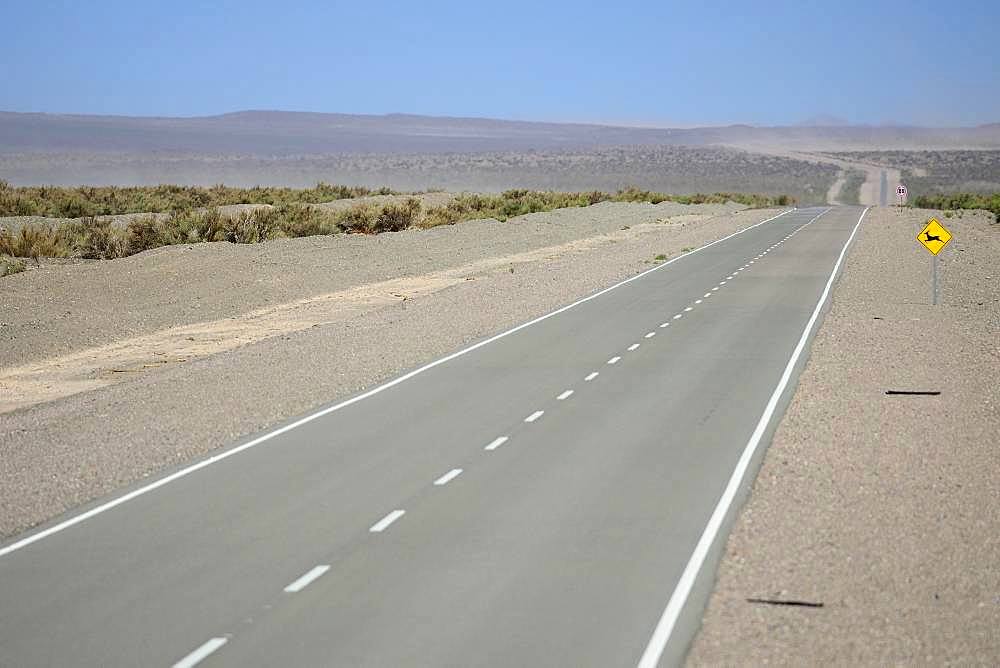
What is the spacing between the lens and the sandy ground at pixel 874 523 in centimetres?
804

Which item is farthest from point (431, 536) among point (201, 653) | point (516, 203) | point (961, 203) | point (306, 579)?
point (961, 203)

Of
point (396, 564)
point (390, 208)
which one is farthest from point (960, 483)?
point (390, 208)

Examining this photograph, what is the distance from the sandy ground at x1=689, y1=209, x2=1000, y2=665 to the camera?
8039mm

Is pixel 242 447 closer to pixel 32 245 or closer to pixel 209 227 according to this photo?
pixel 32 245

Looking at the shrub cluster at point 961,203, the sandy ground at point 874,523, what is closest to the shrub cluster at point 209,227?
the sandy ground at point 874,523

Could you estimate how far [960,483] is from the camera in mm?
12180

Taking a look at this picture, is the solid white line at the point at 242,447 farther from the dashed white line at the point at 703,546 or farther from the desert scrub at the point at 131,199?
the desert scrub at the point at 131,199

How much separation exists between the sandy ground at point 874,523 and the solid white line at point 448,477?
2.92m

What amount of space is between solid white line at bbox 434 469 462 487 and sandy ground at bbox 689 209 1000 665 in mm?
2918

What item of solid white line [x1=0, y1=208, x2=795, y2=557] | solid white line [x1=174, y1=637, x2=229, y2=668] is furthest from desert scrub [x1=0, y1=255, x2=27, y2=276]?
solid white line [x1=174, y1=637, x2=229, y2=668]

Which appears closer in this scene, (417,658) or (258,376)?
(417,658)

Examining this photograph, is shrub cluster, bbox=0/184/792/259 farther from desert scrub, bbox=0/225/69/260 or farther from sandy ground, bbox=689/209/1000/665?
sandy ground, bbox=689/209/1000/665

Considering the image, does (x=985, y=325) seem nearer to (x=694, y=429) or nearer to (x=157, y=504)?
(x=694, y=429)

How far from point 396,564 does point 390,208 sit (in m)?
47.3
